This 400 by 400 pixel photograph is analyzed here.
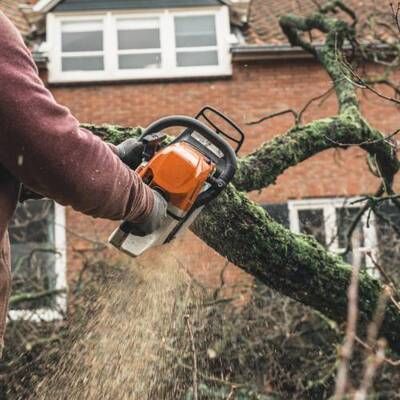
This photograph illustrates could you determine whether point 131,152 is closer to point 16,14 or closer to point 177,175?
point 177,175

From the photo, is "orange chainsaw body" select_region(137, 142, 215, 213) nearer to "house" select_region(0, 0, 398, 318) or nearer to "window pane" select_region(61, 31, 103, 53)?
"house" select_region(0, 0, 398, 318)

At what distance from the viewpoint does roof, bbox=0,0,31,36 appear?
1232cm

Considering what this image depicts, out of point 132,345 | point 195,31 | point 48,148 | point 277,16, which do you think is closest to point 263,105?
point 195,31

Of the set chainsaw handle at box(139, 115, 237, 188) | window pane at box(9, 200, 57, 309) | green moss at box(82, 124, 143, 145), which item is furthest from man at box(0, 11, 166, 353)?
window pane at box(9, 200, 57, 309)

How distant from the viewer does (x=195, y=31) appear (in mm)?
11914

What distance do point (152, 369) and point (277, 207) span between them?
4.56m

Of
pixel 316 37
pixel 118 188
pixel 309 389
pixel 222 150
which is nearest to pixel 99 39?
pixel 316 37

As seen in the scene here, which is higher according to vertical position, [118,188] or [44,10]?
[118,188]

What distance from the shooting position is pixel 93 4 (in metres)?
11.9

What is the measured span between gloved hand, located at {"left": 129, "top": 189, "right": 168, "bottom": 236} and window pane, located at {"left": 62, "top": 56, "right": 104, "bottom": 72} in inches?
346

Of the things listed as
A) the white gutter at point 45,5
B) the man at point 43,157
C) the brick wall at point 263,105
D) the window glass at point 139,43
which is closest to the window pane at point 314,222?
the brick wall at point 263,105

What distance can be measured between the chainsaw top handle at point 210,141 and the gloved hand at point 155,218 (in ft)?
0.92

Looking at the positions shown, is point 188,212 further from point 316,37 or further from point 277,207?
point 316,37

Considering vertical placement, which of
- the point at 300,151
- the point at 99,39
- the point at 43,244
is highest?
the point at 300,151
